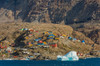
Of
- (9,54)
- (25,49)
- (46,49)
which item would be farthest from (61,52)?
(9,54)

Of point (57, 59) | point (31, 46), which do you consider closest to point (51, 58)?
point (57, 59)

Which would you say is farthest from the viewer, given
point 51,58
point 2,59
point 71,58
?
point 2,59

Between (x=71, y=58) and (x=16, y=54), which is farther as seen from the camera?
(x=16, y=54)

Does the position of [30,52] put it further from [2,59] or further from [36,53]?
[2,59]

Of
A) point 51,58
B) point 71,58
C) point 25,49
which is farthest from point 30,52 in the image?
point 71,58

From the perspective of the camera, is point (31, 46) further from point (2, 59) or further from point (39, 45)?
point (2, 59)

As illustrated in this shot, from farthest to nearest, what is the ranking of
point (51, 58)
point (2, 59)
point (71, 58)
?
1. point (2, 59)
2. point (51, 58)
3. point (71, 58)

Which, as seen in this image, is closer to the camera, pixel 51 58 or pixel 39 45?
pixel 51 58

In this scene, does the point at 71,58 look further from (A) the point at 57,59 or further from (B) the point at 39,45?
(B) the point at 39,45
